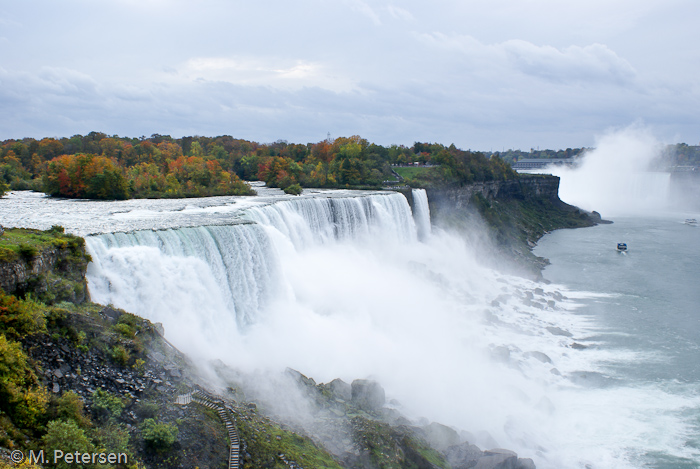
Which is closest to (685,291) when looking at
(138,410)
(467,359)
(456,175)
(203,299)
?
(467,359)

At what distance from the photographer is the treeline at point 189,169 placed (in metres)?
30.6

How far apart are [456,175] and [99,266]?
41009mm

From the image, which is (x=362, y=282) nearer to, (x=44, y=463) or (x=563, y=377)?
(x=563, y=377)

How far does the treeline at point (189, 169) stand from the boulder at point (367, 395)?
23345 millimetres

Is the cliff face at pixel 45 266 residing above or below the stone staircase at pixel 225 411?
above

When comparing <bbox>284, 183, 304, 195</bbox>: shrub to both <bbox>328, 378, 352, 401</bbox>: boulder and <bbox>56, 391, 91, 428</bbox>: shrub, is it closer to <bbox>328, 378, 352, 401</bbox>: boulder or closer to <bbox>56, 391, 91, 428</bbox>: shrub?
<bbox>328, 378, 352, 401</bbox>: boulder

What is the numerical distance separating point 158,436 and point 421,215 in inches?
1232

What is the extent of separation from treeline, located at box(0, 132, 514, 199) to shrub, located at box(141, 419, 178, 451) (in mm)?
24920

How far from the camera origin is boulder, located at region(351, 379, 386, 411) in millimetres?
13344

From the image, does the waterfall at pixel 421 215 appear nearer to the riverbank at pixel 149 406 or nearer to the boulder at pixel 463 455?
the riverbank at pixel 149 406

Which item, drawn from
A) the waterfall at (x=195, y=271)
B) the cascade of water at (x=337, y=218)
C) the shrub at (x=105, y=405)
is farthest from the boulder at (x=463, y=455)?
the cascade of water at (x=337, y=218)

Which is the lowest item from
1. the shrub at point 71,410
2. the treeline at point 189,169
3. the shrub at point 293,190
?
the shrub at point 71,410

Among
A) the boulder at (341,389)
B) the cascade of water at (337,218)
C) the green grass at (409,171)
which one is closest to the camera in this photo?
the boulder at (341,389)

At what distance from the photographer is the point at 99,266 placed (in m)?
13.4
